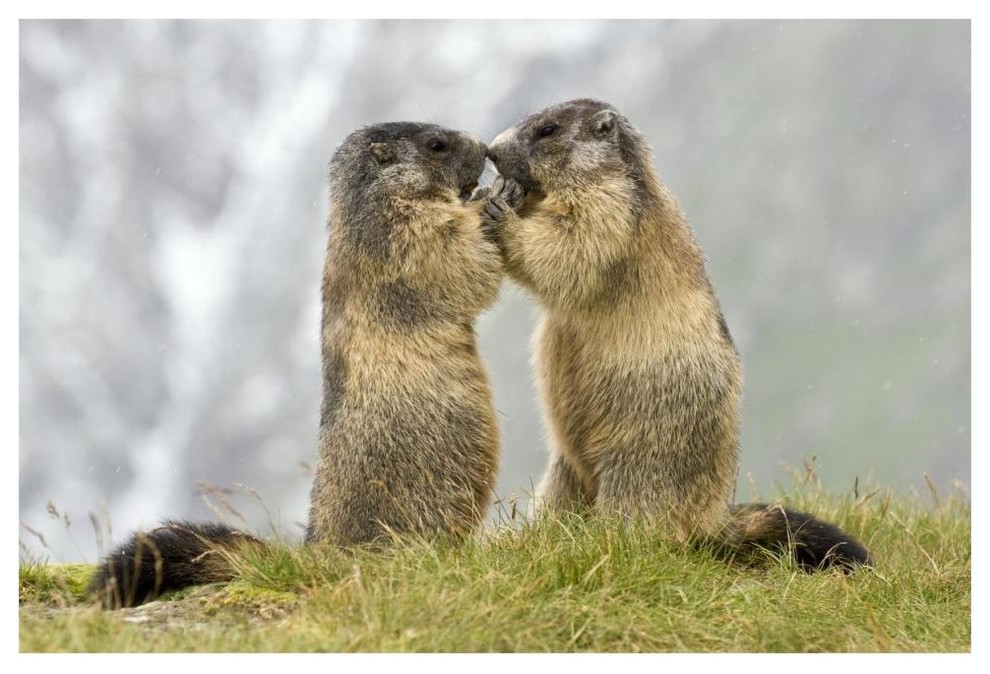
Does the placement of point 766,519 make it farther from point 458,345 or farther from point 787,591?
point 458,345

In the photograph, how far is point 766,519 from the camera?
821cm

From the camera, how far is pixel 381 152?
7820 millimetres

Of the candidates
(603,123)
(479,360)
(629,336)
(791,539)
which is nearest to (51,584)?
(479,360)

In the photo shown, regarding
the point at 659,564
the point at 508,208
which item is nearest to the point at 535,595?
the point at 659,564

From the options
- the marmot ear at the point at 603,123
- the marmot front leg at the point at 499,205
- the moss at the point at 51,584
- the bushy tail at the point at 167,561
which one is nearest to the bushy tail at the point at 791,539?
the marmot front leg at the point at 499,205

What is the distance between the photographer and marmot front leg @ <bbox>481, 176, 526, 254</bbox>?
7875 millimetres

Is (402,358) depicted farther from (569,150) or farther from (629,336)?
(569,150)

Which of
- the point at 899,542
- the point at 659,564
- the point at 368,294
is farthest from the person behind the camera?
the point at 899,542

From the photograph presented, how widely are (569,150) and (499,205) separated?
62cm

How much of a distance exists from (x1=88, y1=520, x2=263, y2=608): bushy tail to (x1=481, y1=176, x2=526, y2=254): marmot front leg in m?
2.52

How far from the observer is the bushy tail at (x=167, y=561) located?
7039mm

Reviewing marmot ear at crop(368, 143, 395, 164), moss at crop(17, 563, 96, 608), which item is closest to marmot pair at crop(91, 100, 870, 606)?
marmot ear at crop(368, 143, 395, 164)

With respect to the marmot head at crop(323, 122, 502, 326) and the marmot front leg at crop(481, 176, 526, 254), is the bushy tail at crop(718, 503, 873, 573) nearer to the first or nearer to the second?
the marmot head at crop(323, 122, 502, 326)

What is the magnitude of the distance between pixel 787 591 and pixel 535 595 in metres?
1.63
